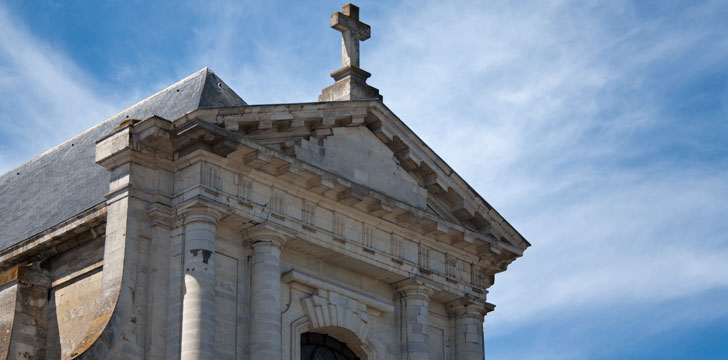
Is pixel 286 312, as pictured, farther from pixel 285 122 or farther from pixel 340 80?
pixel 340 80

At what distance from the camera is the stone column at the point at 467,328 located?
30.0 m

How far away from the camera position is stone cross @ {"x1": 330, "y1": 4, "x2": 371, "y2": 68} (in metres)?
30.4

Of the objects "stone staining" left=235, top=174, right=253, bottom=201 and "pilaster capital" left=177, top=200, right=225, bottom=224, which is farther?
"stone staining" left=235, top=174, right=253, bottom=201

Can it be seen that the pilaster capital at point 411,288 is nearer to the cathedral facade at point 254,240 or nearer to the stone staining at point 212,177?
the cathedral facade at point 254,240

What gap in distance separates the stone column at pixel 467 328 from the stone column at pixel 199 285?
6.68 m

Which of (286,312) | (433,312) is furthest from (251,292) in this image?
(433,312)

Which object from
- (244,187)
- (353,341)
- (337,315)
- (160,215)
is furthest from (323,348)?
(160,215)

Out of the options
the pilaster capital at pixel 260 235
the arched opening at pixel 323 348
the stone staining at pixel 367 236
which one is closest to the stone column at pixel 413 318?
the arched opening at pixel 323 348

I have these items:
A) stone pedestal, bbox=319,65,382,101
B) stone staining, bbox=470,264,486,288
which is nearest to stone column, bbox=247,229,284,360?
stone pedestal, bbox=319,65,382,101

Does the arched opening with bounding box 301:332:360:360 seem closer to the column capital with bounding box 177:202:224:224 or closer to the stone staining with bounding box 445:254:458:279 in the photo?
the stone staining with bounding box 445:254:458:279

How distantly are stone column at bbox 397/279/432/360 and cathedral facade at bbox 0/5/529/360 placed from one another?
0.10 ft

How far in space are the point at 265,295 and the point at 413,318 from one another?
4039 mm

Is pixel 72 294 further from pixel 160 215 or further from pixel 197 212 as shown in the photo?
pixel 197 212

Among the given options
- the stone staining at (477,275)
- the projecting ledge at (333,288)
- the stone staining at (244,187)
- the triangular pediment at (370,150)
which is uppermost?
the triangular pediment at (370,150)
